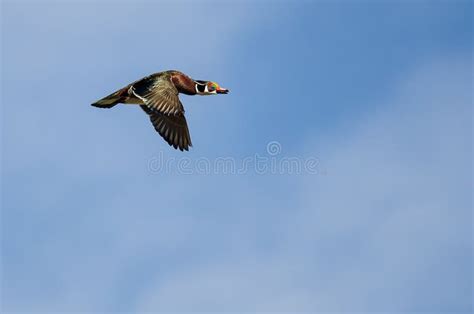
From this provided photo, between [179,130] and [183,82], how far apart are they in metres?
1.37

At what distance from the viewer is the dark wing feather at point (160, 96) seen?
125 feet

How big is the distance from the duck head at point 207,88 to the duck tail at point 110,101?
6.83 feet

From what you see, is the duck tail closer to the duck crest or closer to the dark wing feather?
the dark wing feather

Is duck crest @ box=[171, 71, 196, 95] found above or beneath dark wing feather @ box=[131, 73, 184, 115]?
above

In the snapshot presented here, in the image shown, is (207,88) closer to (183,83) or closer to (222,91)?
(222,91)

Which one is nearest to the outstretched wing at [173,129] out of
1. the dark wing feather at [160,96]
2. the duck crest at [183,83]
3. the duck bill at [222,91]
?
the dark wing feather at [160,96]

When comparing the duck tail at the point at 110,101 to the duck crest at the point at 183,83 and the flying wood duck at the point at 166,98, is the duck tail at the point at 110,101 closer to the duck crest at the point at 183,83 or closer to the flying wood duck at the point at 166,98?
the flying wood duck at the point at 166,98

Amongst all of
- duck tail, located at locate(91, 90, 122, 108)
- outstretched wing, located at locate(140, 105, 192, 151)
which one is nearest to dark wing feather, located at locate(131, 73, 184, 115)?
outstretched wing, located at locate(140, 105, 192, 151)

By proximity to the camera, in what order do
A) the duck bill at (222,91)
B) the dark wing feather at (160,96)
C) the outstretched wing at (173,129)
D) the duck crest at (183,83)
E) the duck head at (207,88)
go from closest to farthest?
the dark wing feather at (160,96)
the outstretched wing at (173,129)
the duck crest at (183,83)
the duck head at (207,88)
the duck bill at (222,91)

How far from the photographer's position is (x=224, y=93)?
40.5 metres

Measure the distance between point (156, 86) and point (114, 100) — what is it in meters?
1.73

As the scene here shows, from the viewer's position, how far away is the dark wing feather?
38094mm

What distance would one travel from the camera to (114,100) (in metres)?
39.8

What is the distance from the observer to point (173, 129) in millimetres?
39094
